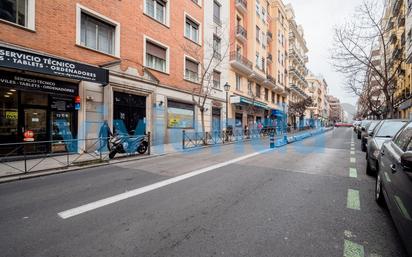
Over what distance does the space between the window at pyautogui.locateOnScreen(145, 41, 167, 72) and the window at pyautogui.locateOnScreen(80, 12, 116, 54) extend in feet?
8.62

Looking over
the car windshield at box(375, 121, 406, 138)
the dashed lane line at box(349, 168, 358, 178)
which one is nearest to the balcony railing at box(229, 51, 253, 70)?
the car windshield at box(375, 121, 406, 138)

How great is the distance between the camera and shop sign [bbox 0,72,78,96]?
8.90 metres

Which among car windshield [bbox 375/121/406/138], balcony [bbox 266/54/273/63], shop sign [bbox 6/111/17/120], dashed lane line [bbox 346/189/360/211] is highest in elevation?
balcony [bbox 266/54/273/63]

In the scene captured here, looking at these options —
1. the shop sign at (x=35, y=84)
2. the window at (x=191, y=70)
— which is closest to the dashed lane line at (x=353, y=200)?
the shop sign at (x=35, y=84)

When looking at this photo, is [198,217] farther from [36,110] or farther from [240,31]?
[240,31]

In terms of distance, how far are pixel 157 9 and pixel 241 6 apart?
1302 cm

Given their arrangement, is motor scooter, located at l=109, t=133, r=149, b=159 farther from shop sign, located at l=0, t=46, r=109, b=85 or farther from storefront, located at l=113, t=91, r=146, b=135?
shop sign, located at l=0, t=46, r=109, b=85

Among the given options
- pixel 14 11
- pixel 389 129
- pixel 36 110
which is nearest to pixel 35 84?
pixel 36 110

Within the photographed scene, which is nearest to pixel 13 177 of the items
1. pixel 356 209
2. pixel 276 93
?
pixel 356 209

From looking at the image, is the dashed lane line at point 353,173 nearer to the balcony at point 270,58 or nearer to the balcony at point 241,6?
the balcony at point 241,6

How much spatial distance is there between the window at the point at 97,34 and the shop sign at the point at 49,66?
212 centimetres

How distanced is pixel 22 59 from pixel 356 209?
11027 mm

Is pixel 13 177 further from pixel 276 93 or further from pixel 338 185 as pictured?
pixel 276 93

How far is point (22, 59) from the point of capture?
8359mm
